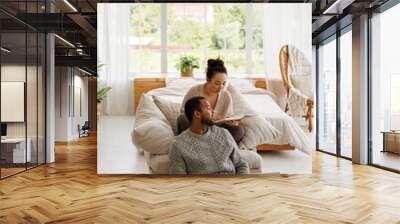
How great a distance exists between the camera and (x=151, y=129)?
5.14 metres

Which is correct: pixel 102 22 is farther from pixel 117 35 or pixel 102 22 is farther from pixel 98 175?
pixel 98 175

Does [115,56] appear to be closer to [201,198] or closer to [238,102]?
[238,102]

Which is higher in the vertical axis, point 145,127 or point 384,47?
point 384,47

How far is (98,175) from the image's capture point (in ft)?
18.7

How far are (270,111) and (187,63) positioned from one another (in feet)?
3.81

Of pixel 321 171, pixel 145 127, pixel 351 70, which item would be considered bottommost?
pixel 321 171

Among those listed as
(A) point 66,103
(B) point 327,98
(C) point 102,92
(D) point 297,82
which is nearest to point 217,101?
(D) point 297,82

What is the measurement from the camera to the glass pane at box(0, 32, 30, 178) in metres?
5.52

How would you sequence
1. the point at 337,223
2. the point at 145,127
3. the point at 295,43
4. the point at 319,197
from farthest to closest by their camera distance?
the point at 295,43, the point at 145,127, the point at 319,197, the point at 337,223

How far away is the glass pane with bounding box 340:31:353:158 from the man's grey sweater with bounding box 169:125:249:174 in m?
3.31

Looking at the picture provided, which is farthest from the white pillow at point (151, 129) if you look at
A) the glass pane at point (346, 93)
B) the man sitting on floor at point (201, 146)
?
the glass pane at point (346, 93)

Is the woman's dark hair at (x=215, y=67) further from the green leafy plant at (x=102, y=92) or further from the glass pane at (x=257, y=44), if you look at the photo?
the green leafy plant at (x=102, y=92)

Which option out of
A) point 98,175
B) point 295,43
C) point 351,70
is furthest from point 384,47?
point 98,175

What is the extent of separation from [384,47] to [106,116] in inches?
165
